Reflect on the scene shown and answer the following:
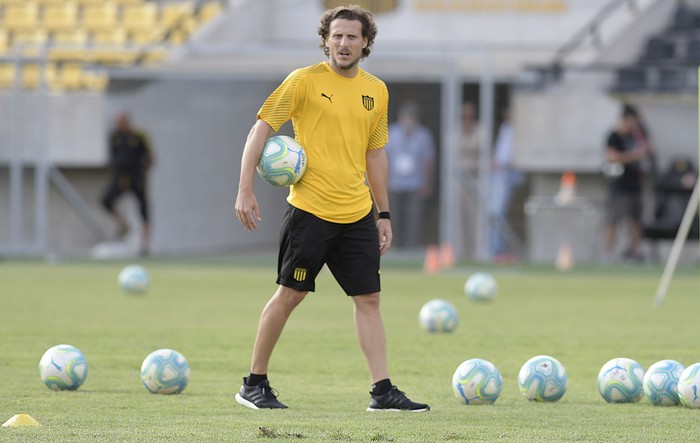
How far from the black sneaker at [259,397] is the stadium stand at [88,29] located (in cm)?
1785

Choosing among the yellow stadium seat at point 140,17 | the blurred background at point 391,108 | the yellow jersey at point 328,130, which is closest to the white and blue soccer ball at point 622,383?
the yellow jersey at point 328,130

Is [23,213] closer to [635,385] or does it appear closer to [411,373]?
[411,373]

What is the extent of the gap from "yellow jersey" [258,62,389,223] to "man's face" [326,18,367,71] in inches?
5.0

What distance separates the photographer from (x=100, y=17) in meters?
27.3

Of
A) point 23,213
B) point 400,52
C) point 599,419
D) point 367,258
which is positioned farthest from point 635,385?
point 23,213

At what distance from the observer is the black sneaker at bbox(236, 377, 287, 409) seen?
7.58 meters

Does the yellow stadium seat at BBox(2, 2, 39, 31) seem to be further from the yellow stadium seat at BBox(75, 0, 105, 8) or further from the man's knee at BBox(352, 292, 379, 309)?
the man's knee at BBox(352, 292, 379, 309)

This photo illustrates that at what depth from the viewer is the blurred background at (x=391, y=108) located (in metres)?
22.8

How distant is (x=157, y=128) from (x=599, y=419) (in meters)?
18.7

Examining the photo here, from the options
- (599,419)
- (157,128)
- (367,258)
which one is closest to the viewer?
(599,419)

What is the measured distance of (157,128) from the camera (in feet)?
82.5

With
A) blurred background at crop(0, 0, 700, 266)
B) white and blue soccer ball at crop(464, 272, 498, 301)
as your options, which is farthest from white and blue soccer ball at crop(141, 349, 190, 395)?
blurred background at crop(0, 0, 700, 266)

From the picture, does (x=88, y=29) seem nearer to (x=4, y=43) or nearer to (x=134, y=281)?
(x=4, y=43)

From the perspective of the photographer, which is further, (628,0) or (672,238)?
(628,0)
